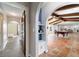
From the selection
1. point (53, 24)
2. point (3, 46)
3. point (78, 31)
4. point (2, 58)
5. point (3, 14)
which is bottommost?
point (2, 58)

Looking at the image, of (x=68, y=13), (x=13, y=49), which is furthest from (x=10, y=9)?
(x=68, y=13)

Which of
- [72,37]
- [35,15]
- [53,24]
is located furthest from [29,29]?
[72,37]

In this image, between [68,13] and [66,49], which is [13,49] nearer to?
[66,49]

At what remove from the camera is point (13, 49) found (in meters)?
2.37

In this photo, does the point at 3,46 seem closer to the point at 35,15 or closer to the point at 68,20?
the point at 35,15

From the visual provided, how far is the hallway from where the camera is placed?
2311 millimetres

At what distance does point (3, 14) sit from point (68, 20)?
146cm

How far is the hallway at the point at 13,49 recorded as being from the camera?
2311 mm

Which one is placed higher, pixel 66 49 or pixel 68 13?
pixel 68 13

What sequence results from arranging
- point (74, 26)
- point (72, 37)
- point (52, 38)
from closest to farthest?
point (74, 26), point (72, 37), point (52, 38)

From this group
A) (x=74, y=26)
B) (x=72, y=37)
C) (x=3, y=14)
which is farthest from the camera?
(x=72, y=37)

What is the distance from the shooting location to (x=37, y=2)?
93.0 inches

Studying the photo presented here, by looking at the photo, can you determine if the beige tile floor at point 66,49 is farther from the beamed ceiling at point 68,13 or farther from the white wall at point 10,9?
the white wall at point 10,9

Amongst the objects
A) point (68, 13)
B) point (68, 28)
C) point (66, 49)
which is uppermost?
point (68, 13)
